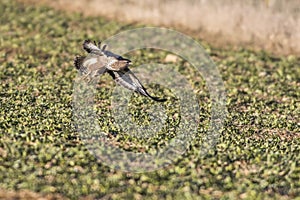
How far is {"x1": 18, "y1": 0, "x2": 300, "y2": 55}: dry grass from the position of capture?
21.2 m

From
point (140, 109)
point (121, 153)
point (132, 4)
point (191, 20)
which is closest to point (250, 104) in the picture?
point (140, 109)

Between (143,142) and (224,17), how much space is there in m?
9.51

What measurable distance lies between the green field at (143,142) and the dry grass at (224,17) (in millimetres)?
850

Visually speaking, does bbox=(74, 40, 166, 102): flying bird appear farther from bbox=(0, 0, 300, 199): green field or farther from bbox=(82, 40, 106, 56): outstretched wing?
bbox=(0, 0, 300, 199): green field

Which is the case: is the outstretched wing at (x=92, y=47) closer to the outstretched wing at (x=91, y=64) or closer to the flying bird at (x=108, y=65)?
the flying bird at (x=108, y=65)

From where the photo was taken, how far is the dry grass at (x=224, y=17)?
2117 cm

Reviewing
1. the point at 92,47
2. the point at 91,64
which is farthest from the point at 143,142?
the point at 92,47

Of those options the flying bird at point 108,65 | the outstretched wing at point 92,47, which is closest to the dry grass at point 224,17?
the flying bird at point 108,65

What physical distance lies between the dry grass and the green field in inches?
33.5

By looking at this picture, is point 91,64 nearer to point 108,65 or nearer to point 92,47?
point 92,47

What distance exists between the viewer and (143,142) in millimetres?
14227

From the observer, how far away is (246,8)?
21.9m

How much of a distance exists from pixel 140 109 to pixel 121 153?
2.72 m

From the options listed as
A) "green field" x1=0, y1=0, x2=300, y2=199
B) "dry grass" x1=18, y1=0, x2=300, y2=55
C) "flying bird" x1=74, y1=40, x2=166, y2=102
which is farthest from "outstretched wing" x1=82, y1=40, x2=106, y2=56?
"dry grass" x1=18, y1=0, x2=300, y2=55
